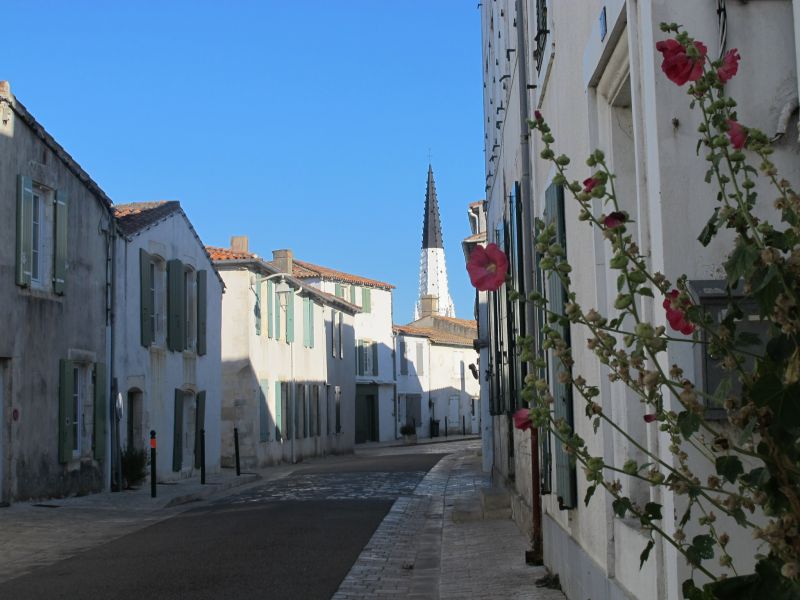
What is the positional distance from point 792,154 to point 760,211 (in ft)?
0.64

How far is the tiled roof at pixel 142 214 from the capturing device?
20.2m

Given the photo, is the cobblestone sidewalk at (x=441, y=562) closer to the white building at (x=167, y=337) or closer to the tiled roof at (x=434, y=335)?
the white building at (x=167, y=337)

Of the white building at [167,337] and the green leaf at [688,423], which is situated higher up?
the white building at [167,337]

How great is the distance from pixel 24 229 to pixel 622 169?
1242 centimetres

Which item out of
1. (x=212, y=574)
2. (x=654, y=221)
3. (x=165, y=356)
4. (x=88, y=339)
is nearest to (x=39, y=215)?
(x=88, y=339)

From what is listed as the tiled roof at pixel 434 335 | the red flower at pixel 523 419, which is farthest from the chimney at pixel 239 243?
the red flower at pixel 523 419

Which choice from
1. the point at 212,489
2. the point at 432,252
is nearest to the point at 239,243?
the point at 212,489

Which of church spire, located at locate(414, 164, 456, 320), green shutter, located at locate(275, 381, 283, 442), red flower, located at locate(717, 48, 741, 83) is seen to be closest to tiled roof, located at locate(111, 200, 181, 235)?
green shutter, located at locate(275, 381, 283, 442)

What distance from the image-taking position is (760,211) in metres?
3.31

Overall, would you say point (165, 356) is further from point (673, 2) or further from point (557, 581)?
point (673, 2)

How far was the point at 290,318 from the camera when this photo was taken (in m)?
33.0

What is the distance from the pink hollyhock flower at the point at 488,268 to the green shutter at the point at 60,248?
49.6 feet

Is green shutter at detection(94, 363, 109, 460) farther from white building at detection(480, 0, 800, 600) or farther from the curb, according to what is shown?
white building at detection(480, 0, 800, 600)

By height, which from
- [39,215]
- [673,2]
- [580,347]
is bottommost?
[580,347]
